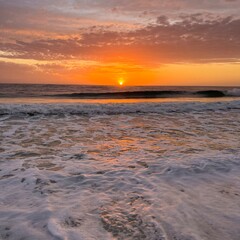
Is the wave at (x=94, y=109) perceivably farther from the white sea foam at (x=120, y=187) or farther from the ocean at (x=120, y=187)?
the white sea foam at (x=120, y=187)

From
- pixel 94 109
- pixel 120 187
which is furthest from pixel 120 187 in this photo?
pixel 94 109

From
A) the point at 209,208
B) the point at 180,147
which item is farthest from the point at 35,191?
the point at 180,147

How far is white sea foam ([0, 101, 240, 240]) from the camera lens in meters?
2.88

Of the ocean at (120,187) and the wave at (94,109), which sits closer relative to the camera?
the ocean at (120,187)

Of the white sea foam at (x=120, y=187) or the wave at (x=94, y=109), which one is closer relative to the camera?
the white sea foam at (x=120, y=187)

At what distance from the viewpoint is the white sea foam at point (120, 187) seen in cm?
288

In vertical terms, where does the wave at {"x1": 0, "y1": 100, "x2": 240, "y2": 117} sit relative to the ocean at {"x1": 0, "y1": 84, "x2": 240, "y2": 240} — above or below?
above

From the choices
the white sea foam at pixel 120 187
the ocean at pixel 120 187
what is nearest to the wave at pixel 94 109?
the ocean at pixel 120 187

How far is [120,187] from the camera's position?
397 centimetres

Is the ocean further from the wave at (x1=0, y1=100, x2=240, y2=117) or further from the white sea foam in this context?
the wave at (x1=0, y1=100, x2=240, y2=117)

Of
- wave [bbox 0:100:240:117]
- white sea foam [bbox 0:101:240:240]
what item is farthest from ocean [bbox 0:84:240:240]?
wave [bbox 0:100:240:117]

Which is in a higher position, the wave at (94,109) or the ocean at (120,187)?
the wave at (94,109)

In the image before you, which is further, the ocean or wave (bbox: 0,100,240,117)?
wave (bbox: 0,100,240,117)

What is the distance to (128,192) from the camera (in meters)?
3.79
